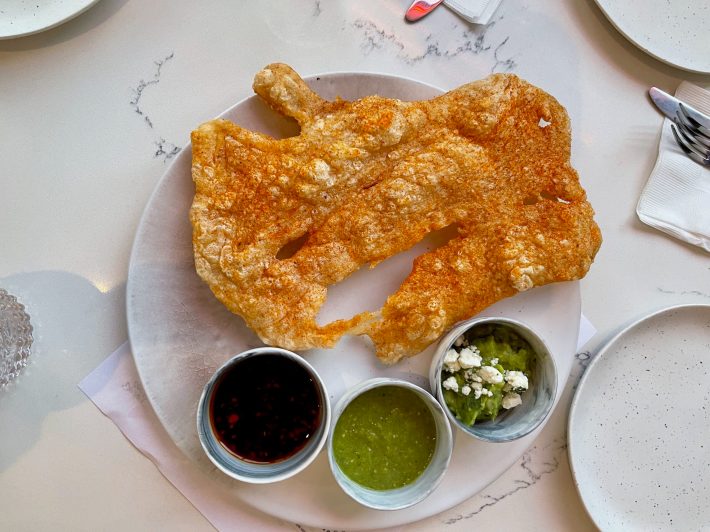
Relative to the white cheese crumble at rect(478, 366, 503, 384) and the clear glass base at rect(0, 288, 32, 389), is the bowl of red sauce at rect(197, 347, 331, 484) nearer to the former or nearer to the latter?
the white cheese crumble at rect(478, 366, 503, 384)

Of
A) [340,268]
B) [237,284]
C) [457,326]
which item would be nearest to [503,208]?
[457,326]

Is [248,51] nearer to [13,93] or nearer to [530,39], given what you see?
[13,93]

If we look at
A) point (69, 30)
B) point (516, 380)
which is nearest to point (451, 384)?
point (516, 380)

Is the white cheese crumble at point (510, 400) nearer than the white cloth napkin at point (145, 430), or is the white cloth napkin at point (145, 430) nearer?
the white cheese crumble at point (510, 400)

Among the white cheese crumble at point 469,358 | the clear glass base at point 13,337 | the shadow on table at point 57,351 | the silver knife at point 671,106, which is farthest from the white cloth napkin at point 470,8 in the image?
the clear glass base at point 13,337

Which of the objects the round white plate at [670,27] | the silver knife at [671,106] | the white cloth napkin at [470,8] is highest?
the white cloth napkin at [470,8]

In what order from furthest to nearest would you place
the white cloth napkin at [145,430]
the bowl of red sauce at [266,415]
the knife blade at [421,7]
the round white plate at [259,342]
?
1. the knife blade at [421,7]
2. the white cloth napkin at [145,430]
3. the round white plate at [259,342]
4. the bowl of red sauce at [266,415]

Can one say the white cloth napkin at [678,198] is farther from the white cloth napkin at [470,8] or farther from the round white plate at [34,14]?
the round white plate at [34,14]
